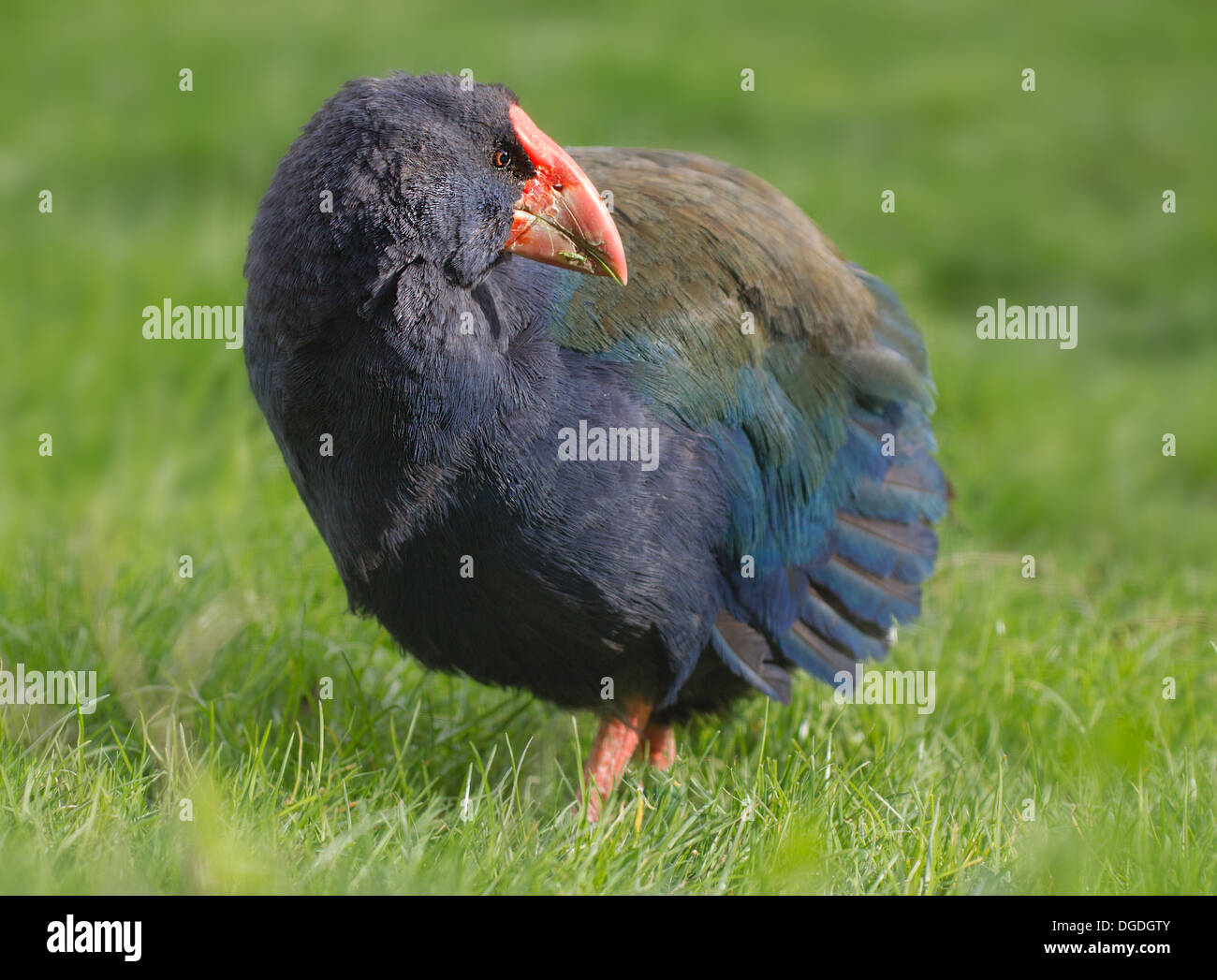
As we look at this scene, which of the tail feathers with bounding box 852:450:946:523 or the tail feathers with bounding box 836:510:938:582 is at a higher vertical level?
the tail feathers with bounding box 852:450:946:523

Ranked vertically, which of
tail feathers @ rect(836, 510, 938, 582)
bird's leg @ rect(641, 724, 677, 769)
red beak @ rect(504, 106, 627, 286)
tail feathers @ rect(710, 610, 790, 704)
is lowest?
bird's leg @ rect(641, 724, 677, 769)

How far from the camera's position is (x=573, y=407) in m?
2.54

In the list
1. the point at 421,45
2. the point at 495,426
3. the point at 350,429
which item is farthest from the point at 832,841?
the point at 421,45

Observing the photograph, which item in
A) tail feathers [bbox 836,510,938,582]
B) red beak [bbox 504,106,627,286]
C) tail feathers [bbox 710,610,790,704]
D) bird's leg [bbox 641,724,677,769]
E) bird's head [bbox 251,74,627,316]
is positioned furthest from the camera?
bird's leg [bbox 641,724,677,769]

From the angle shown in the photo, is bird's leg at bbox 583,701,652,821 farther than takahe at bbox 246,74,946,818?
Yes

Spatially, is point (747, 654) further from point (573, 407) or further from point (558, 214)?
point (558, 214)

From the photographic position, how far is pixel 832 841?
8.45 feet

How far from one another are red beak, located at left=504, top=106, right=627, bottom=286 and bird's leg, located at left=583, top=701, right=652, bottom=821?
924 mm

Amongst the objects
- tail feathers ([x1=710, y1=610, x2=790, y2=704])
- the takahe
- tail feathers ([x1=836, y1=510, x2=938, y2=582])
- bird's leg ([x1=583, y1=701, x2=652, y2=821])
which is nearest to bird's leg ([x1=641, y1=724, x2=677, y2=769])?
the takahe

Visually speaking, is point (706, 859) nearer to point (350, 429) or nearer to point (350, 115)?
point (350, 429)


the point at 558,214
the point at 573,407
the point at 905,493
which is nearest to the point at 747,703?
the point at 905,493

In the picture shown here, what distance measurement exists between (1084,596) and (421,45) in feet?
17.3

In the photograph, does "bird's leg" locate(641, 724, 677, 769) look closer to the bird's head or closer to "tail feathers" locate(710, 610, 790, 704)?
"tail feathers" locate(710, 610, 790, 704)

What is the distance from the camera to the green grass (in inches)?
99.0
